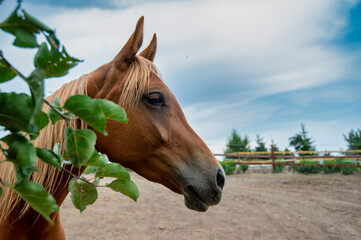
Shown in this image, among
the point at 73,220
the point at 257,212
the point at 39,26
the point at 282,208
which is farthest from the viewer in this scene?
the point at 282,208

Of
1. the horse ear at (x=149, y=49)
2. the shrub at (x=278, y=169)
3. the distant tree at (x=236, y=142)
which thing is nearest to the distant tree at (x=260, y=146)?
the distant tree at (x=236, y=142)

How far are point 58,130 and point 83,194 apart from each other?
69 cm

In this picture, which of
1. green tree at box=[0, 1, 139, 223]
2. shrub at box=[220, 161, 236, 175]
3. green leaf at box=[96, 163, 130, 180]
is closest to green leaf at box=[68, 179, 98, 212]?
green leaf at box=[96, 163, 130, 180]

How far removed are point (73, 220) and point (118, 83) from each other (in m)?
4.18

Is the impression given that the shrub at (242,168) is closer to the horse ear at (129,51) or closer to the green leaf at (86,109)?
the horse ear at (129,51)

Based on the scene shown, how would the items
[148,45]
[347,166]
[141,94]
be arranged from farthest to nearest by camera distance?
[347,166] → [148,45] → [141,94]

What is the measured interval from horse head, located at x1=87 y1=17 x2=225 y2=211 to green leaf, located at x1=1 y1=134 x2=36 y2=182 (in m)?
1.06

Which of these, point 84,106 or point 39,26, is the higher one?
point 39,26

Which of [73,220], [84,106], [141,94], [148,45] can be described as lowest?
[73,220]

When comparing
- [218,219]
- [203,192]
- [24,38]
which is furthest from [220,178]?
[218,219]

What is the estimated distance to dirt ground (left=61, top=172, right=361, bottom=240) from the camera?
4598mm

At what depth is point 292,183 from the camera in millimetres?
11016

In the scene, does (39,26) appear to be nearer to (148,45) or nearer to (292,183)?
(148,45)

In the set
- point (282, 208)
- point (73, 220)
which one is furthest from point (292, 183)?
point (73, 220)
